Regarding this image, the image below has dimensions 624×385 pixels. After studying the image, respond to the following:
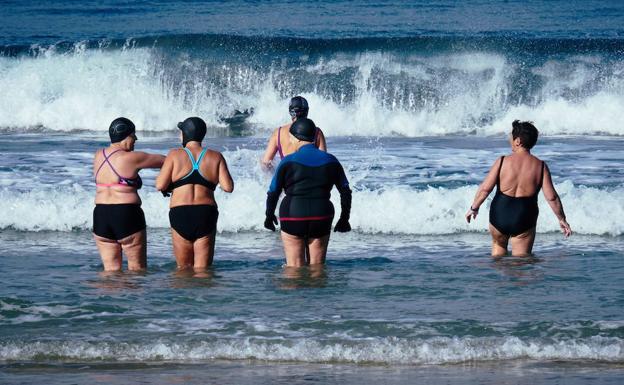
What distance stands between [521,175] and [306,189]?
1.89m

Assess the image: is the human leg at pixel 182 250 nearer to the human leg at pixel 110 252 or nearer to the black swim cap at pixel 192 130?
the human leg at pixel 110 252

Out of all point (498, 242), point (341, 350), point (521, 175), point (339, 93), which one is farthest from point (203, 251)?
point (339, 93)

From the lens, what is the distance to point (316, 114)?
77.2 feet

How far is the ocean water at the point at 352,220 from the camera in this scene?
732 cm

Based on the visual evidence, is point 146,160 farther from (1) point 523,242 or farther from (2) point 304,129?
(1) point 523,242

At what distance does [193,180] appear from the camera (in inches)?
349

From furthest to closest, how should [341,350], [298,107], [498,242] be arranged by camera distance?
[298,107]
[498,242]
[341,350]

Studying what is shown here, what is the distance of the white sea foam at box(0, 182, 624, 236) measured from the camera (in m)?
12.3

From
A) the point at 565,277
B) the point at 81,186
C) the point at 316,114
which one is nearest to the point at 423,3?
the point at 316,114

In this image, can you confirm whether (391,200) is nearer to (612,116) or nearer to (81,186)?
(81,186)

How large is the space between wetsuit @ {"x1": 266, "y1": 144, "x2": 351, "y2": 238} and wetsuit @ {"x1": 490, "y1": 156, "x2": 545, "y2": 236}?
1398 millimetres

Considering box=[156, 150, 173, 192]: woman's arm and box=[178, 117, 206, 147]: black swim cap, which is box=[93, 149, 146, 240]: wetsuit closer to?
box=[156, 150, 173, 192]: woman's arm

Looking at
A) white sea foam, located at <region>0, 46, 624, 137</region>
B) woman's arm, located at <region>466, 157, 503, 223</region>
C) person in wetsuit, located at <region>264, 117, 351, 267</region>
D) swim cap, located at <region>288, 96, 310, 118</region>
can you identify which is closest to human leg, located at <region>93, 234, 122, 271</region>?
person in wetsuit, located at <region>264, 117, 351, 267</region>

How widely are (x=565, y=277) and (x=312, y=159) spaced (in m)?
2.42
